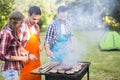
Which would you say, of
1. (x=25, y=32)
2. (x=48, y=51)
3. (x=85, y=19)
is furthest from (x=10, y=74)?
(x=85, y=19)

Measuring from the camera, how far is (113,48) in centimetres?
1216

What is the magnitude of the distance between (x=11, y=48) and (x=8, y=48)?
3.1 inches

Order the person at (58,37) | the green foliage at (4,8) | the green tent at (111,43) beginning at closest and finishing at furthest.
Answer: the person at (58,37), the green tent at (111,43), the green foliage at (4,8)

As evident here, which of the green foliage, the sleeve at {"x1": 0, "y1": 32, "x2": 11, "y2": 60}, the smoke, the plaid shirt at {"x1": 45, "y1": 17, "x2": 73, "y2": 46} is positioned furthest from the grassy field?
the green foliage

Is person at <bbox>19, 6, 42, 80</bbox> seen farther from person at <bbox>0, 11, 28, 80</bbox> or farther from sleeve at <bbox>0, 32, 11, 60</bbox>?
sleeve at <bbox>0, 32, 11, 60</bbox>

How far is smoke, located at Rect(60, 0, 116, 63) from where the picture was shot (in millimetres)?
8534

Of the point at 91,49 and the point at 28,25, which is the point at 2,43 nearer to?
the point at 28,25

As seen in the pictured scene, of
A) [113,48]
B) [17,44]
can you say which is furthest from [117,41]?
[17,44]

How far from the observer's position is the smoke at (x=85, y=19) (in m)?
8.53

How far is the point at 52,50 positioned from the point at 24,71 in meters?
0.80

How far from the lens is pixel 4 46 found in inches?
173

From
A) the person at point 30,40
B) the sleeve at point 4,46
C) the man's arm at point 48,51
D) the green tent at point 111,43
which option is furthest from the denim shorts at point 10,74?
the green tent at point 111,43

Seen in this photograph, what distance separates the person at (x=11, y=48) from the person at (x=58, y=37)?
1253mm

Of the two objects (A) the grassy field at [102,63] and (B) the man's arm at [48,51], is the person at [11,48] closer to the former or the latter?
(B) the man's arm at [48,51]
